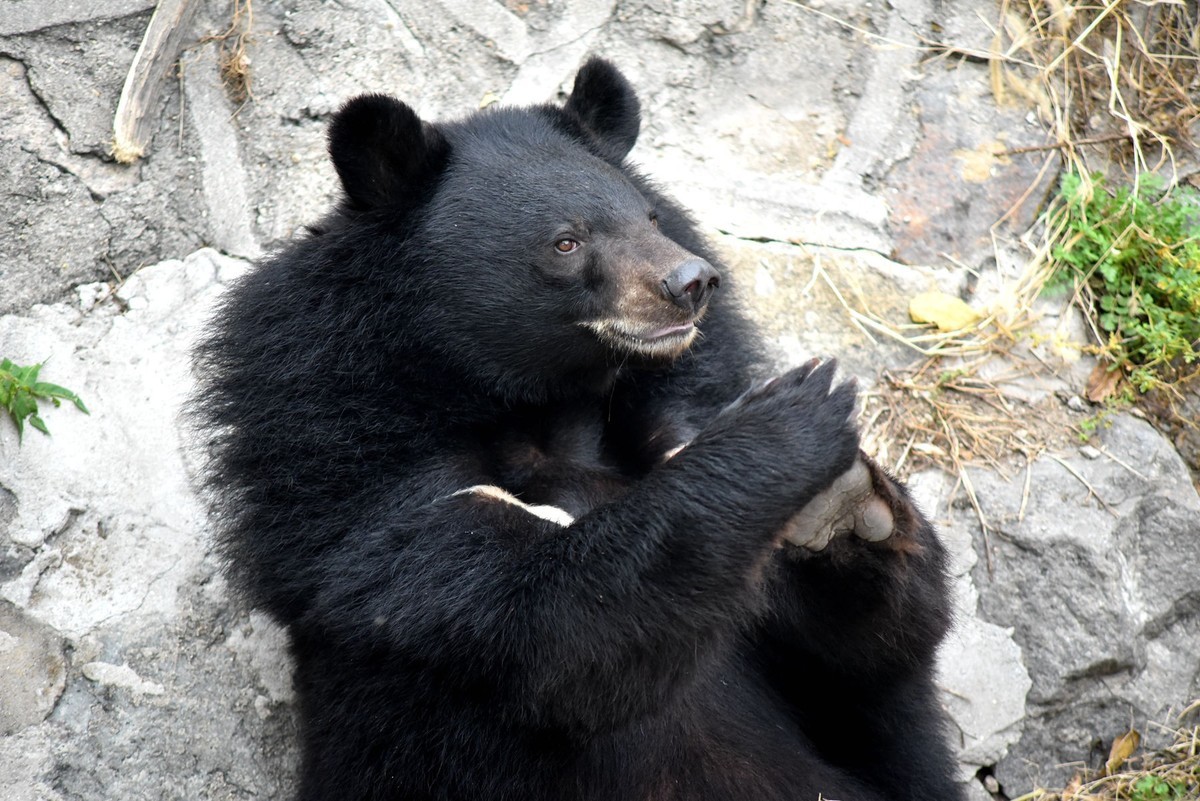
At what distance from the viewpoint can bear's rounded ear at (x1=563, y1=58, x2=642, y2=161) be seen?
3.86m

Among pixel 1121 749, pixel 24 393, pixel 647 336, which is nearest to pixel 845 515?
pixel 647 336

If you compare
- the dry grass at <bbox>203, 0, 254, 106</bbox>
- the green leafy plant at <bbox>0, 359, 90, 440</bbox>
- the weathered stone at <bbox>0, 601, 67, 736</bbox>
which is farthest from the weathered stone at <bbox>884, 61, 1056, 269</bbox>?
the weathered stone at <bbox>0, 601, 67, 736</bbox>

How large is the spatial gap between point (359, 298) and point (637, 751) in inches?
57.7

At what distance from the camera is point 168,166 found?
4.51 meters

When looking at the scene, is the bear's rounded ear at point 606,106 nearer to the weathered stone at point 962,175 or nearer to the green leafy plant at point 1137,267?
the weathered stone at point 962,175

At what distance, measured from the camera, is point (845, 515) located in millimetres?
3316

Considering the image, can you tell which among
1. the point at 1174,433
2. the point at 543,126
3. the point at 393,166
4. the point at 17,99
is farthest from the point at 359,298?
the point at 1174,433

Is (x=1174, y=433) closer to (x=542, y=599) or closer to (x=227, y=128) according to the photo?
(x=542, y=599)

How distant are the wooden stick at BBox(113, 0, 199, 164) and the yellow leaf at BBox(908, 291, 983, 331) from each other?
314cm

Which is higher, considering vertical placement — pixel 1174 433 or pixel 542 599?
pixel 542 599

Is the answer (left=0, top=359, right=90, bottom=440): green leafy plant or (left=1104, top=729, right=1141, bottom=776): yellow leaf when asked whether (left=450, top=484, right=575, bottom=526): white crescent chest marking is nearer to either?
(left=0, top=359, right=90, bottom=440): green leafy plant

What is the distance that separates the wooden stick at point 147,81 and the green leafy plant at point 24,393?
37.9 inches

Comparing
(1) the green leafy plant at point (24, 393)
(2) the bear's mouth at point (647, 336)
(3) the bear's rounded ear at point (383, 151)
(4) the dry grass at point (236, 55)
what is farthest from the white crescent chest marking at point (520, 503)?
(4) the dry grass at point (236, 55)

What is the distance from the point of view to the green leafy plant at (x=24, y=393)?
3.85 m
